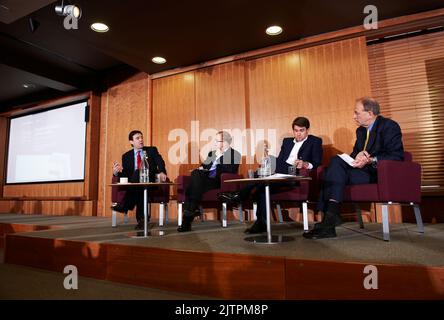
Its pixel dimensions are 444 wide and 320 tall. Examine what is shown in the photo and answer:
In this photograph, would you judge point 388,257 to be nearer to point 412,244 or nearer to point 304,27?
point 412,244

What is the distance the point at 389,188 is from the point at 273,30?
2685 millimetres

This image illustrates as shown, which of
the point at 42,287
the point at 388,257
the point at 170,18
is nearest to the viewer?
the point at 388,257

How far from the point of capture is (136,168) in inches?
145

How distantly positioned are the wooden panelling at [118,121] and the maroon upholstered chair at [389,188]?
3764 millimetres

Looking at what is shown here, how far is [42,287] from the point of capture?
6.54 feet

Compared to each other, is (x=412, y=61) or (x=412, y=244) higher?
(x=412, y=61)

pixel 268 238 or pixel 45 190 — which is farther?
pixel 45 190

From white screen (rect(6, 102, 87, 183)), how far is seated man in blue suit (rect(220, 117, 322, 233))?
438 centimetres

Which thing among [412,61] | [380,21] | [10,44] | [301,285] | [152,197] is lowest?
[301,285]

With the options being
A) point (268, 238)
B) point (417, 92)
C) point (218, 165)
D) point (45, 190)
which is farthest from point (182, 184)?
point (45, 190)

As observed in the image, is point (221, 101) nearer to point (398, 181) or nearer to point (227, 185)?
point (227, 185)
